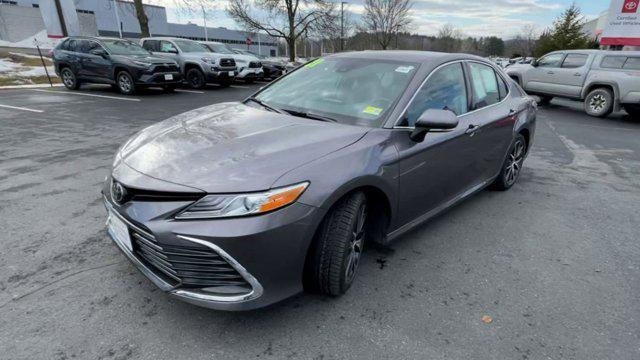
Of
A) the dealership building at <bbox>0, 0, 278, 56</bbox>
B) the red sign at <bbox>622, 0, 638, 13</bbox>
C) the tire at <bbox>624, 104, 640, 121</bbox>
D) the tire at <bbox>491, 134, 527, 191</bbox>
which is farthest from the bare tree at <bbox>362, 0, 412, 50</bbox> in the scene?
the tire at <bbox>491, 134, 527, 191</bbox>

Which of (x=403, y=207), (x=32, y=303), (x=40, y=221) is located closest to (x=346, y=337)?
(x=403, y=207)

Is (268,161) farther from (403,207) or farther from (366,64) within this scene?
(366,64)

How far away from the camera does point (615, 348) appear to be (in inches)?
86.4

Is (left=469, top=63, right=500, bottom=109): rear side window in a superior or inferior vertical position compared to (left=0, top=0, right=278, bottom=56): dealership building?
inferior

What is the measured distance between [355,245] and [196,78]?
1316cm

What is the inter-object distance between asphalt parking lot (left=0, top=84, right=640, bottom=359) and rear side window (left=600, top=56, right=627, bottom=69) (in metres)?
7.89

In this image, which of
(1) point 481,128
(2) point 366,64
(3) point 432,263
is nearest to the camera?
(3) point 432,263

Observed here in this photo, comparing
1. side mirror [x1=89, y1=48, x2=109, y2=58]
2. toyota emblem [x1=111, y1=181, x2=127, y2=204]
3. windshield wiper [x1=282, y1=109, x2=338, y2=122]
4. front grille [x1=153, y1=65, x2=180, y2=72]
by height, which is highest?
side mirror [x1=89, y1=48, x2=109, y2=58]

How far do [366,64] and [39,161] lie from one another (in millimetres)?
4618

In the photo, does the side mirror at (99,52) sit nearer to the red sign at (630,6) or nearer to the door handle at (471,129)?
the door handle at (471,129)

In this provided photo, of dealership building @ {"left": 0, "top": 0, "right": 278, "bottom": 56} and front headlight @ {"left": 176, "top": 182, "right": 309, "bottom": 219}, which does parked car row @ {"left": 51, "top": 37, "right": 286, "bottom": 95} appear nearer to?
dealership building @ {"left": 0, "top": 0, "right": 278, "bottom": 56}

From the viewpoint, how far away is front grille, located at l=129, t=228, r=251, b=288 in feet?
6.29

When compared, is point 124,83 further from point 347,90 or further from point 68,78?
point 347,90

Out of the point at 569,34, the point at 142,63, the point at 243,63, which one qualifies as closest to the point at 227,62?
the point at 243,63
